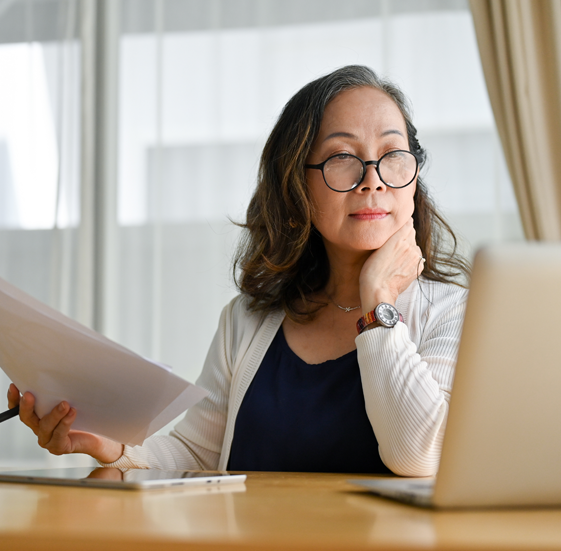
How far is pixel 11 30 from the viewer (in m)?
2.96

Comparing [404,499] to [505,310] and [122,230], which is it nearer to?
[505,310]

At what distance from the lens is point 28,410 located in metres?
1.08

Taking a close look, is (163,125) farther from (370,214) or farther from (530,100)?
(370,214)

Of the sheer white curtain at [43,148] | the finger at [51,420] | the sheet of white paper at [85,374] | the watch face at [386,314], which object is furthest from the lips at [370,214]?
the sheer white curtain at [43,148]

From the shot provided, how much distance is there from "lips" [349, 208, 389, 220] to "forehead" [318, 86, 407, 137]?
0.60 feet

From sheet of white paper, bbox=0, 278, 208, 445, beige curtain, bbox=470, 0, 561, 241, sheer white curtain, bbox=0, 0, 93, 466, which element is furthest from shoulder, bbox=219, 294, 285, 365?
sheer white curtain, bbox=0, 0, 93, 466

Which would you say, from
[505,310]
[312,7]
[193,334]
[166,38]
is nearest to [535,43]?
[312,7]

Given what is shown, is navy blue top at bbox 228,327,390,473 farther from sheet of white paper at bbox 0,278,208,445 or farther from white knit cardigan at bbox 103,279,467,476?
sheet of white paper at bbox 0,278,208,445

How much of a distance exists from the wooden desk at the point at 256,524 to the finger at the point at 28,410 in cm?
46

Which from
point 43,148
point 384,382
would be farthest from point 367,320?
point 43,148

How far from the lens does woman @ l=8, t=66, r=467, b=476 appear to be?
3.65 ft

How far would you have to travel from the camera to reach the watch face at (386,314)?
3.83 feet

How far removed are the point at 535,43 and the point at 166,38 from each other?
1.62 meters

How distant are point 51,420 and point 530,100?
2.14 metres
